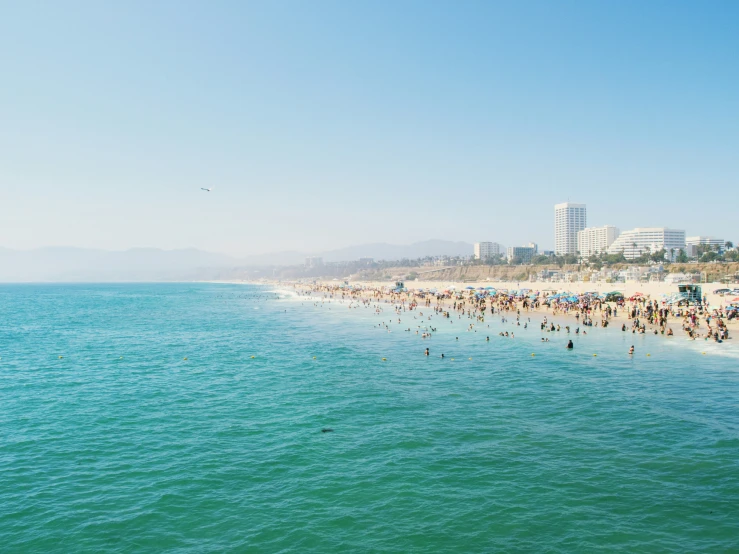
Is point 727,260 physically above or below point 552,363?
above

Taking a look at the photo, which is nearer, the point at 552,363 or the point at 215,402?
the point at 215,402

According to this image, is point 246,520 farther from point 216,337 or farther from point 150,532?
point 216,337

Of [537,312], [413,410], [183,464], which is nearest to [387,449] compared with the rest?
[413,410]

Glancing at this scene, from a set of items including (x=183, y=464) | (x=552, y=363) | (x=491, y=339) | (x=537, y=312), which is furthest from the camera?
(x=537, y=312)

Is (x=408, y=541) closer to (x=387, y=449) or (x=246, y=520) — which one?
(x=246, y=520)

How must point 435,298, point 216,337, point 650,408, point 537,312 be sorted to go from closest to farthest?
point 650,408 < point 216,337 < point 537,312 < point 435,298

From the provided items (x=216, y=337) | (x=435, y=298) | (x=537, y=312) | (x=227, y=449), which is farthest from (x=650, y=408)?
(x=435, y=298)
